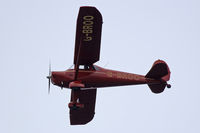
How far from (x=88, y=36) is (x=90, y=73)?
7.28 feet

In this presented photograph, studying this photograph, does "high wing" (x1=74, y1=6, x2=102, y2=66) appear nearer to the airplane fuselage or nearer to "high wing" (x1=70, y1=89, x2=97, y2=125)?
the airplane fuselage

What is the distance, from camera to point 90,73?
65.2 ft

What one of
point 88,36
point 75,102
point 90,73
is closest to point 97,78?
point 90,73

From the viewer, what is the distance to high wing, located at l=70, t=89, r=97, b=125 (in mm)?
21703

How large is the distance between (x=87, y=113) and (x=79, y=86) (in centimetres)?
397

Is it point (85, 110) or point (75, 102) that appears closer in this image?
point (75, 102)

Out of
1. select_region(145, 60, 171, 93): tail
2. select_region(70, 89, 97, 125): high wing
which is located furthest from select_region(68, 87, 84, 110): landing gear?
select_region(145, 60, 171, 93): tail

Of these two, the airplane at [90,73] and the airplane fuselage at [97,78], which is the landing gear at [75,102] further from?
the airplane fuselage at [97,78]

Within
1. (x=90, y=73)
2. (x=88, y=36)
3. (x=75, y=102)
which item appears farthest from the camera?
(x=90, y=73)

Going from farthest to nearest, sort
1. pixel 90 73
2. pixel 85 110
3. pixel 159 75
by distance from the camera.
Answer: pixel 85 110 < pixel 159 75 < pixel 90 73

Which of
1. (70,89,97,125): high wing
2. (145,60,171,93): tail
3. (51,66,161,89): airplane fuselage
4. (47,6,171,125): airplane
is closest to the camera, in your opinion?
(47,6,171,125): airplane

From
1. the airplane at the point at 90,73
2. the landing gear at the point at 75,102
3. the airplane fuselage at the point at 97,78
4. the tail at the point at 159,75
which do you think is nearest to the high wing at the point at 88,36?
the airplane at the point at 90,73

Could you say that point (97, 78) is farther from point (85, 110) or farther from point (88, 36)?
point (85, 110)

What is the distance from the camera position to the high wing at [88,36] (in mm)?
17922
